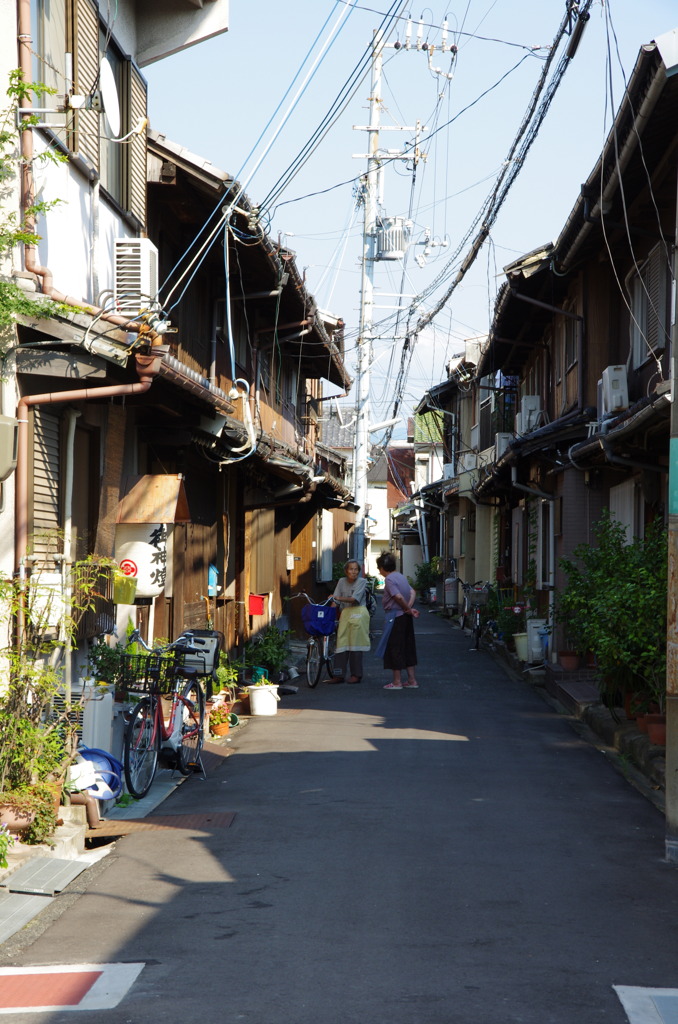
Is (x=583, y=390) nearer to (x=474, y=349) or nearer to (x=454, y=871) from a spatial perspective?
(x=454, y=871)

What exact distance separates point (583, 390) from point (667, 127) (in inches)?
262

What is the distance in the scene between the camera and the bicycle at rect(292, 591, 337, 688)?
17203 millimetres

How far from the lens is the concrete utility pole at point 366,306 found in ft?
98.3

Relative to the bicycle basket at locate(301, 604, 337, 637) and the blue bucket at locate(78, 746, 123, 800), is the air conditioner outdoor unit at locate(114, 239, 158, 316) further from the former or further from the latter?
the bicycle basket at locate(301, 604, 337, 637)

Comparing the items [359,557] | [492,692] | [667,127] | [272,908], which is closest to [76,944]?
[272,908]

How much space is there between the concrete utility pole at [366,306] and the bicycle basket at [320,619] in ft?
39.4

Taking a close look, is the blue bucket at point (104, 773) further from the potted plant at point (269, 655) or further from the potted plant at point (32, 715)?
the potted plant at point (269, 655)

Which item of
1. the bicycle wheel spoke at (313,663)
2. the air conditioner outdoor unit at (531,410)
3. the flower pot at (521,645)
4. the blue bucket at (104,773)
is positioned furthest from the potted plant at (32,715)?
the air conditioner outdoor unit at (531,410)

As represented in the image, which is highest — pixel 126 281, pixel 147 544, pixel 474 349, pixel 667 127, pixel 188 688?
A: pixel 474 349

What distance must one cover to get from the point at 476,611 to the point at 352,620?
901 centimetres

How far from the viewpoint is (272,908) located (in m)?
5.94

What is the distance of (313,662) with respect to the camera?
1722 cm

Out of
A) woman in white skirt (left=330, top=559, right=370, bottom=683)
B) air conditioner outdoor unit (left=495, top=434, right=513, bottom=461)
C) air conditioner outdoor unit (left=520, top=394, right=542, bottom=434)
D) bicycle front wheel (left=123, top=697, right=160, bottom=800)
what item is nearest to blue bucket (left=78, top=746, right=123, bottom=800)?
bicycle front wheel (left=123, top=697, right=160, bottom=800)

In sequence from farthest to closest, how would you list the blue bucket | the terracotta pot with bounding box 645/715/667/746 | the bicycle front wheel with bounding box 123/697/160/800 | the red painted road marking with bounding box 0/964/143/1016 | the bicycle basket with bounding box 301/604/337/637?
the bicycle basket with bounding box 301/604/337/637 < the terracotta pot with bounding box 645/715/667/746 < the bicycle front wheel with bounding box 123/697/160/800 < the blue bucket < the red painted road marking with bounding box 0/964/143/1016
